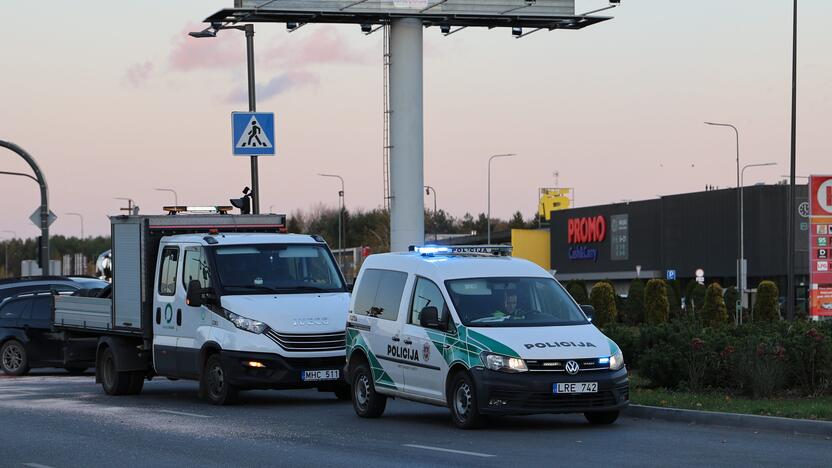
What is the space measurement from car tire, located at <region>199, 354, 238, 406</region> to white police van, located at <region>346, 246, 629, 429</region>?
2.34 metres

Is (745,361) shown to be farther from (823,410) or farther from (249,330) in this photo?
(249,330)

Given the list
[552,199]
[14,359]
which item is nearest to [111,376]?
[14,359]

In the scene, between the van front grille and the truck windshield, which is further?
the truck windshield

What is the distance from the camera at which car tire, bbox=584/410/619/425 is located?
54.7 feet

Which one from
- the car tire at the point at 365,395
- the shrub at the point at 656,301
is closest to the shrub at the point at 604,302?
the shrub at the point at 656,301

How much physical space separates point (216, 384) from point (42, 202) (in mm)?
20899

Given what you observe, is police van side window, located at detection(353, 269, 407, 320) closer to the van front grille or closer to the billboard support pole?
the van front grille

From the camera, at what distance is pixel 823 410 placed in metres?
16.1

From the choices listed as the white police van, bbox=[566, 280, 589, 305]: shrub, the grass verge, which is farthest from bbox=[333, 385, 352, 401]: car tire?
bbox=[566, 280, 589, 305]: shrub

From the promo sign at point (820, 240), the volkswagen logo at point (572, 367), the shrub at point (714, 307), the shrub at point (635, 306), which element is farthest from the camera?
the shrub at point (635, 306)

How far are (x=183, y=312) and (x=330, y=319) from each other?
235 cm

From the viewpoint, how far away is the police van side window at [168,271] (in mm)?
21547

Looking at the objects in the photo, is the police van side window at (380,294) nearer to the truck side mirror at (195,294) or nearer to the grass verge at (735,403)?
the truck side mirror at (195,294)

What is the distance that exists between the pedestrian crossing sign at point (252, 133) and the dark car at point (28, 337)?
5057 millimetres
